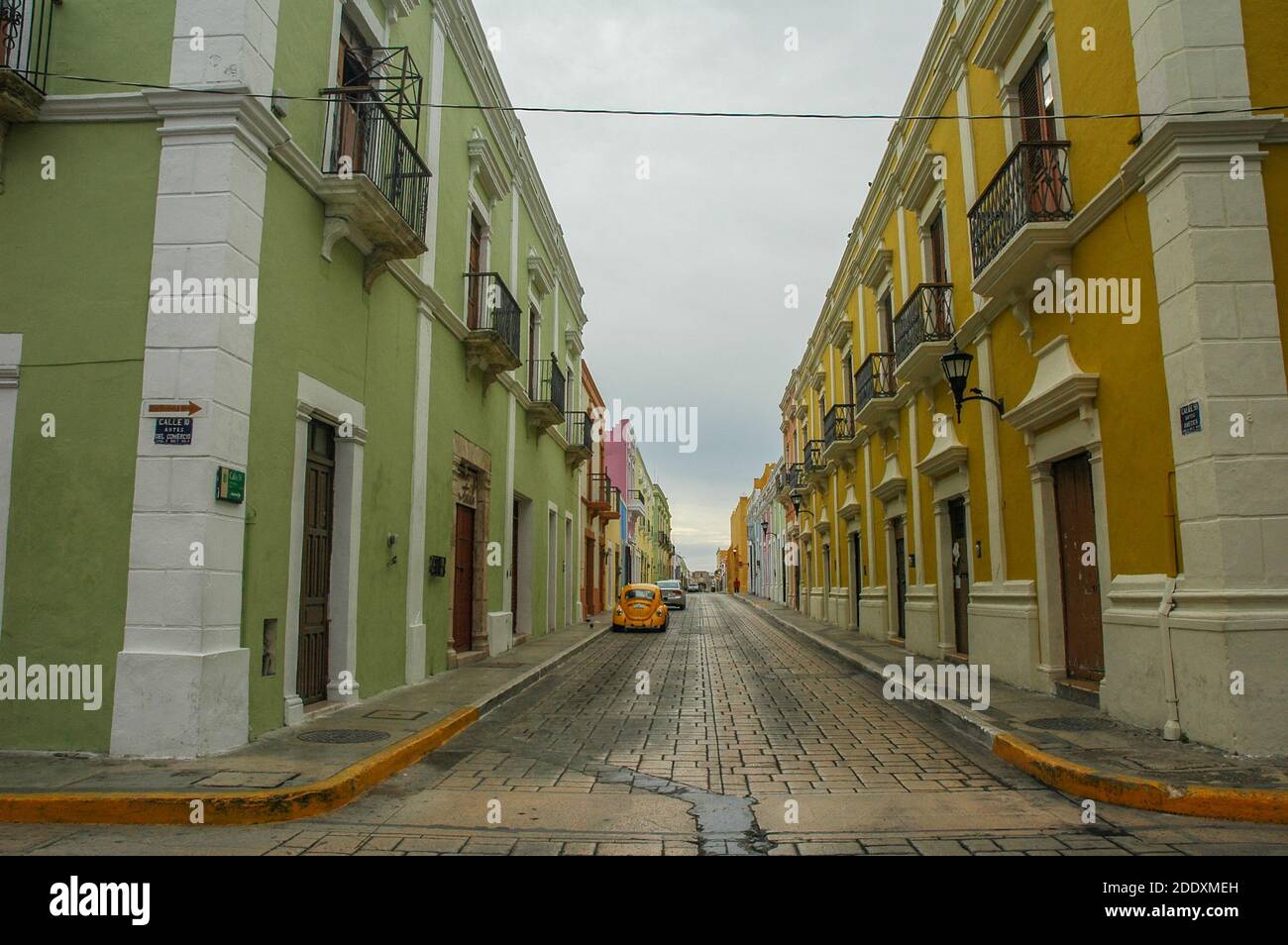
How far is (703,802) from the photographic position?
5.14m

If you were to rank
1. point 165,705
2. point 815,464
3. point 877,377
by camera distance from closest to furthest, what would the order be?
point 165,705, point 877,377, point 815,464

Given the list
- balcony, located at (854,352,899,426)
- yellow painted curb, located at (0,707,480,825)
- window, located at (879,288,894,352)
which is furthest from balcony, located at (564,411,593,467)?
yellow painted curb, located at (0,707,480,825)

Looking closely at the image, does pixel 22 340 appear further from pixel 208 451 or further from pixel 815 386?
pixel 815 386

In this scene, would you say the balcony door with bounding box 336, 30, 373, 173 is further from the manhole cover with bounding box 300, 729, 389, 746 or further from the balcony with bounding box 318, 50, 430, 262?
the manhole cover with bounding box 300, 729, 389, 746

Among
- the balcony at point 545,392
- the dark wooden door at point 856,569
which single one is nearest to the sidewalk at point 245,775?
the balcony at point 545,392

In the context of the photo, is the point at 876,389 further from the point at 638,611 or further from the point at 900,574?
the point at 638,611

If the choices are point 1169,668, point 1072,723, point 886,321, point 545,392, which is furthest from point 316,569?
point 886,321

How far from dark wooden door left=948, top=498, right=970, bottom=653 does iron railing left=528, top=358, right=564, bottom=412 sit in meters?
8.34

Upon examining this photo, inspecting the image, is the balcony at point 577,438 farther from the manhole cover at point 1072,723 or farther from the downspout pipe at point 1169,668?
the downspout pipe at point 1169,668

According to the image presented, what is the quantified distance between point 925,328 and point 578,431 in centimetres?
1241

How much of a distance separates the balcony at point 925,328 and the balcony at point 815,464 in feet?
30.3

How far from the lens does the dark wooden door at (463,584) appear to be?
12.4 meters

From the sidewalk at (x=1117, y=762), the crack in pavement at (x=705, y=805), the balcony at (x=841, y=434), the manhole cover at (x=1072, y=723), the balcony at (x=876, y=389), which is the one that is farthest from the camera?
the balcony at (x=841, y=434)
